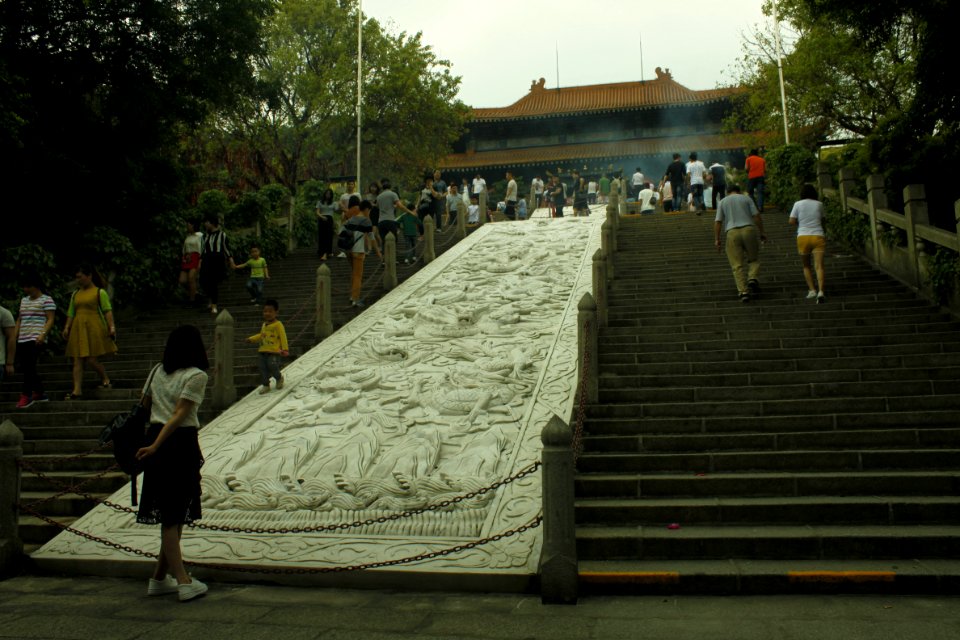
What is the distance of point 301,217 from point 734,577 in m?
17.0

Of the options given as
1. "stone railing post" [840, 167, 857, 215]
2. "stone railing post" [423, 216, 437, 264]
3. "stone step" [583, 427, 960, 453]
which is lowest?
"stone step" [583, 427, 960, 453]

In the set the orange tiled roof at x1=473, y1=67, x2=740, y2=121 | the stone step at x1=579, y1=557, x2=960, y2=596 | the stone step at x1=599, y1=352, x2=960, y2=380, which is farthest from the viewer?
the orange tiled roof at x1=473, y1=67, x2=740, y2=121

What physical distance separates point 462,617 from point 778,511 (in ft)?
8.41

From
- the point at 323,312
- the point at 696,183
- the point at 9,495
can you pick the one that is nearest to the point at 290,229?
the point at 323,312

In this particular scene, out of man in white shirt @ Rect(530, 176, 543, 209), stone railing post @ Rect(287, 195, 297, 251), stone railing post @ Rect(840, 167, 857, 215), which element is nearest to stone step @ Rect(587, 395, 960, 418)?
stone railing post @ Rect(840, 167, 857, 215)

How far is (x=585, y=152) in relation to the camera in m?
39.0

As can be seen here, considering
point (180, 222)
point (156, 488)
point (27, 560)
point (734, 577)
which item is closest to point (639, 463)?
point (734, 577)

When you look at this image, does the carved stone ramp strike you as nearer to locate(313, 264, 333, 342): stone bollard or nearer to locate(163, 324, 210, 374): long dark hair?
locate(313, 264, 333, 342): stone bollard

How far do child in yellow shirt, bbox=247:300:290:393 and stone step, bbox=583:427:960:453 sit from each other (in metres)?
3.78

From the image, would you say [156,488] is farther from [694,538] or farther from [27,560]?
[694,538]

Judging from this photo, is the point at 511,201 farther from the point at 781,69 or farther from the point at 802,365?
the point at 802,365

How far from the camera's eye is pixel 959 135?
1105cm

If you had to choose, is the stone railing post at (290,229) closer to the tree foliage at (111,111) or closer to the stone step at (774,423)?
the tree foliage at (111,111)

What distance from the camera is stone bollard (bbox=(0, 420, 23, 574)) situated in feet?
20.2
